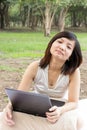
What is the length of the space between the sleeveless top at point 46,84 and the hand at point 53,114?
313 mm

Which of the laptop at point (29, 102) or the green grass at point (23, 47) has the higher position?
the laptop at point (29, 102)

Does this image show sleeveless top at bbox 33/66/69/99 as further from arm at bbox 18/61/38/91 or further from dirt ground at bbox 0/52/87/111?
dirt ground at bbox 0/52/87/111

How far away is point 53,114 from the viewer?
277 centimetres

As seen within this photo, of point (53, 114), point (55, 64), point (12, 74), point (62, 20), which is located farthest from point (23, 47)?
point (62, 20)

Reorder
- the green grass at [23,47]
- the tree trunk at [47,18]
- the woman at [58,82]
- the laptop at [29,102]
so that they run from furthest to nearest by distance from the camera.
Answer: the tree trunk at [47,18] < the green grass at [23,47] < the woman at [58,82] < the laptop at [29,102]

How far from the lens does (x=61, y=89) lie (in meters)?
3.10

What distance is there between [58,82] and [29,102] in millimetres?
390

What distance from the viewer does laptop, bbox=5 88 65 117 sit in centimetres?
271

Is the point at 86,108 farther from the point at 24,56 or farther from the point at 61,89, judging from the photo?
the point at 24,56

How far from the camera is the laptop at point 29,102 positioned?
2.71 m

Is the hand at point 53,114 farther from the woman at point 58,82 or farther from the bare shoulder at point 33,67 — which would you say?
the bare shoulder at point 33,67

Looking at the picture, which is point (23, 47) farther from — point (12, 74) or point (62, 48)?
point (62, 48)

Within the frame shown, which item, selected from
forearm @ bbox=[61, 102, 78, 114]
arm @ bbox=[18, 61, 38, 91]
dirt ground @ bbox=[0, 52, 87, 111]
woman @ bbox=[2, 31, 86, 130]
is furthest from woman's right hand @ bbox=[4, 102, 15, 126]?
dirt ground @ bbox=[0, 52, 87, 111]

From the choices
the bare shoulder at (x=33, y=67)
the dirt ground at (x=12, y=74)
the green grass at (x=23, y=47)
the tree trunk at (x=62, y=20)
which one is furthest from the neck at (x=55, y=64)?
the tree trunk at (x=62, y=20)
